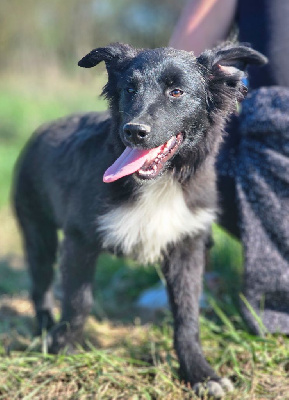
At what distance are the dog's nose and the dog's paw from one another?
4.24ft

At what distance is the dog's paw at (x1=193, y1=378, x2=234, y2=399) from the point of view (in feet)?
8.64

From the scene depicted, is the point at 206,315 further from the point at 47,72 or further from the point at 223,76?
the point at 47,72

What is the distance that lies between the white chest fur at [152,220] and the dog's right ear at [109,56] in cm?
67

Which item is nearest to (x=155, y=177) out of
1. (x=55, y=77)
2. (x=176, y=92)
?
(x=176, y=92)

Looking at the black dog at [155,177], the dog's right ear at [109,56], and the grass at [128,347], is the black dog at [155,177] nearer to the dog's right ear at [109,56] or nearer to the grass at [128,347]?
the dog's right ear at [109,56]

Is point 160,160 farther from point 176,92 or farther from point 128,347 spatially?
point 128,347

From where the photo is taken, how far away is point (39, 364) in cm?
282

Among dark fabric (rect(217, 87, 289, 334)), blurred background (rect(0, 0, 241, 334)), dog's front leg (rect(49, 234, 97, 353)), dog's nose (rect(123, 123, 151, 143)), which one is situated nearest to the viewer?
dog's nose (rect(123, 123, 151, 143))

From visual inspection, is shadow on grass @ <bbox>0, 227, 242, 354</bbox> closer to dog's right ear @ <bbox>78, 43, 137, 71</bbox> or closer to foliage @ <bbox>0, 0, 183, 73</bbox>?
dog's right ear @ <bbox>78, 43, 137, 71</bbox>

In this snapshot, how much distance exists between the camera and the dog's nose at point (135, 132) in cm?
236

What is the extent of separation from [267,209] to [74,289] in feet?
4.18

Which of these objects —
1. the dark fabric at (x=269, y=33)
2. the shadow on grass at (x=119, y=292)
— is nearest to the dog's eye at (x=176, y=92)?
the dark fabric at (x=269, y=33)

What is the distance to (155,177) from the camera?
102 inches

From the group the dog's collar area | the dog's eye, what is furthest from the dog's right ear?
the dog's collar area
